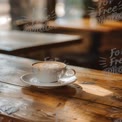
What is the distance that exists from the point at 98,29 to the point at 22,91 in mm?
2374

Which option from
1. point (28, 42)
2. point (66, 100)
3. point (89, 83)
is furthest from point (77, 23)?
point (66, 100)

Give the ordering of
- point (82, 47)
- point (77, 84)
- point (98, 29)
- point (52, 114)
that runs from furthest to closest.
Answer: point (82, 47)
point (98, 29)
point (77, 84)
point (52, 114)

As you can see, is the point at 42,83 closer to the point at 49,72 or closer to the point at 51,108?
the point at 49,72

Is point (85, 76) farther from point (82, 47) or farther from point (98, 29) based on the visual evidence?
point (82, 47)

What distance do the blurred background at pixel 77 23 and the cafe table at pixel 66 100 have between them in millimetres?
1492

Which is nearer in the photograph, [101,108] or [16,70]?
[101,108]

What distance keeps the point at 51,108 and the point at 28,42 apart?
5.15 feet

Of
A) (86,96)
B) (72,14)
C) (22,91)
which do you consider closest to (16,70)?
(22,91)

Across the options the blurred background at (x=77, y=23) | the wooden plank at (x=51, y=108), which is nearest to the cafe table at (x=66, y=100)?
the wooden plank at (x=51, y=108)

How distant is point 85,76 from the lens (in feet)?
4.13

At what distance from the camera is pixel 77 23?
366cm

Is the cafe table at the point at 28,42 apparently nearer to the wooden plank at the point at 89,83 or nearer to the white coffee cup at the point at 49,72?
the wooden plank at the point at 89,83

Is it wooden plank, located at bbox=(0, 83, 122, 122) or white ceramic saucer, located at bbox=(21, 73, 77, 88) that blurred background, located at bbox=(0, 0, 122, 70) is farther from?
wooden plank, located at bbox=(0, 83, 122, 122)

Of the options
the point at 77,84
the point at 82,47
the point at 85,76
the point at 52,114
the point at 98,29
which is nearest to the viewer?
the point at 52,114
